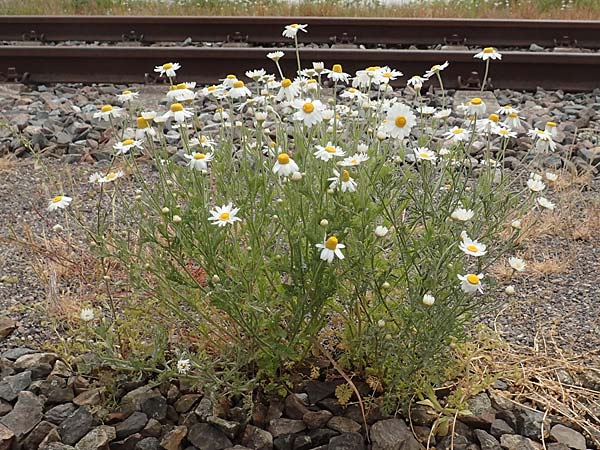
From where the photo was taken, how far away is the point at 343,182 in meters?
2.36

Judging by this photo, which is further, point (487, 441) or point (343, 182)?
point (487, 441)

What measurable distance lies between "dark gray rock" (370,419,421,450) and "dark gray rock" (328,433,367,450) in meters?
0.05

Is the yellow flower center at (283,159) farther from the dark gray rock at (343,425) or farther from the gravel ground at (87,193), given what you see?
the gravel ground at (87,193)

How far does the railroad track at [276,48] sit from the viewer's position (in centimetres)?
696

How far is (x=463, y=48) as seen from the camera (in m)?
8.09

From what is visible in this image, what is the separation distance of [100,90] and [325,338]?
15.3 ft

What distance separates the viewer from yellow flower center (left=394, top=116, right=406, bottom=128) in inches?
94.3

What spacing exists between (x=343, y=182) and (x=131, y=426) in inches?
50.6

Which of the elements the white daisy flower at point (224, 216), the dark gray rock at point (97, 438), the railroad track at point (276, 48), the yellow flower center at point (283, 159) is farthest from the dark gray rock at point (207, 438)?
the railroad track at point (276, 48)

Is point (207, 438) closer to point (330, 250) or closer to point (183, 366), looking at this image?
point (183, 366)

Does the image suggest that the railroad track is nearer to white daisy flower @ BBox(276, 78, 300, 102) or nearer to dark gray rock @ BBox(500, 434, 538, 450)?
white daisy flower @ BBox(276, 78, 300, 102)

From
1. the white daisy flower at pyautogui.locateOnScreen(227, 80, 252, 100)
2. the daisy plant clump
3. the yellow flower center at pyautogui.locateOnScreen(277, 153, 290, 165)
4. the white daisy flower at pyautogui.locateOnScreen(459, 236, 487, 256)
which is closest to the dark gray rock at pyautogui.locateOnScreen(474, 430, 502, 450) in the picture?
the daisy plant clump

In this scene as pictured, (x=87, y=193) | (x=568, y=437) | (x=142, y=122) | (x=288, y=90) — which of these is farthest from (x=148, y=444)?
(x=87, y=193)

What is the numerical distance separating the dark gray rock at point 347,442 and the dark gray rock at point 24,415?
3.73 feet
